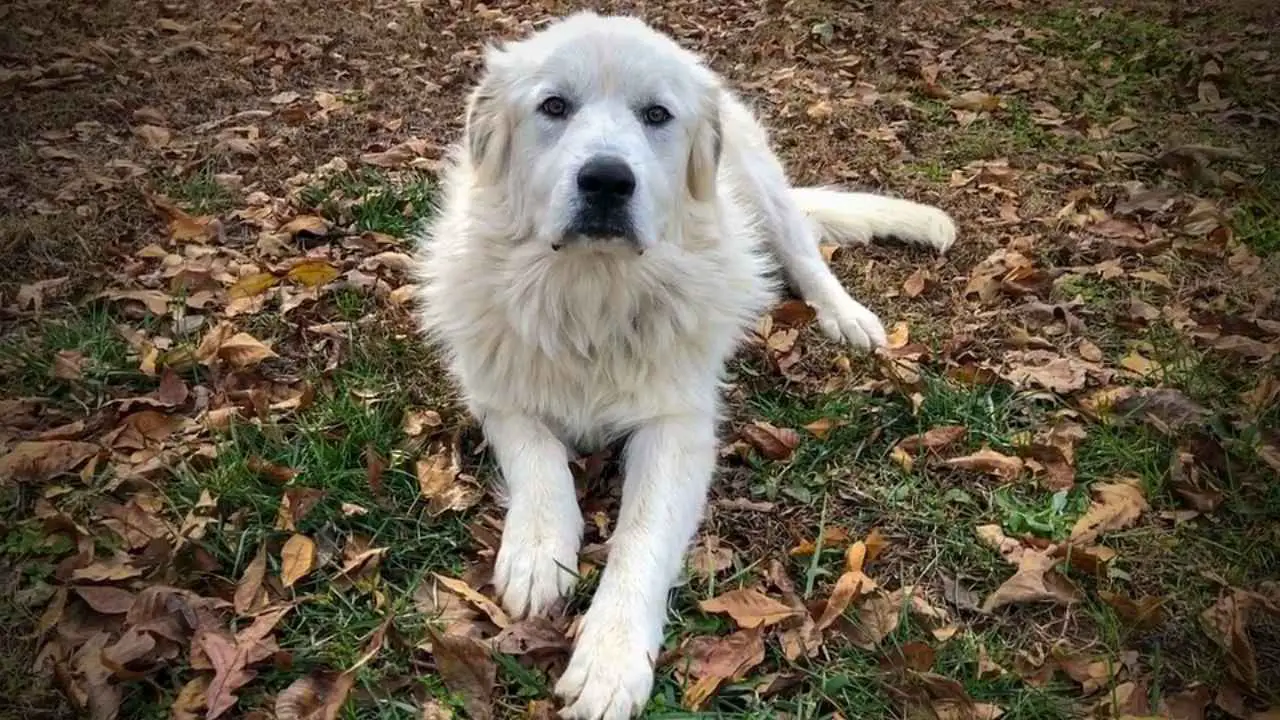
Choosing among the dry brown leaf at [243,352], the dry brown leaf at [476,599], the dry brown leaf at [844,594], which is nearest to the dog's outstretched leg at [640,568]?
the dry brown leaf at [476,599]

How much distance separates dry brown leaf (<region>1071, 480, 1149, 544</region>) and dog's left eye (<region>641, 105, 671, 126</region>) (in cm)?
167

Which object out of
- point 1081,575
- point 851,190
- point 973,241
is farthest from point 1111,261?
point 1081,575

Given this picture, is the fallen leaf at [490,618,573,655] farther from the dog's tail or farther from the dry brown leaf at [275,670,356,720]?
the dog's tail

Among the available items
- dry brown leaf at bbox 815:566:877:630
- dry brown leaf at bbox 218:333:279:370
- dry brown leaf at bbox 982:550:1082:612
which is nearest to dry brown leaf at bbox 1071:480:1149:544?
dry brown leaf at bbox 982:550:1082:612

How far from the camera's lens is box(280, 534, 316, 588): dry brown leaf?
7.47 ft

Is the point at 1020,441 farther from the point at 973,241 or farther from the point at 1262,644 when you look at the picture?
the point at 973,241

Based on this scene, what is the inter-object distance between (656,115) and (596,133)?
305 millimetres

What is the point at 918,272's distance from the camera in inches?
150

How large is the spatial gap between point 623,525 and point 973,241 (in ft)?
8.06

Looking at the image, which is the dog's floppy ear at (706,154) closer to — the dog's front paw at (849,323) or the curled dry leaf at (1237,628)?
the dog's front paw at (849,323)

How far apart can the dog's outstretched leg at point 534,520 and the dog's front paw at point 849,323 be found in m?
1.25

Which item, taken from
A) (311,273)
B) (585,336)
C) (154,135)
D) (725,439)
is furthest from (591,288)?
(154,135)

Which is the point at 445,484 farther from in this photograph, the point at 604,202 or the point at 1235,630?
the point at 1235,630

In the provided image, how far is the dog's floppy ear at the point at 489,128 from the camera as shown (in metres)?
2.87
